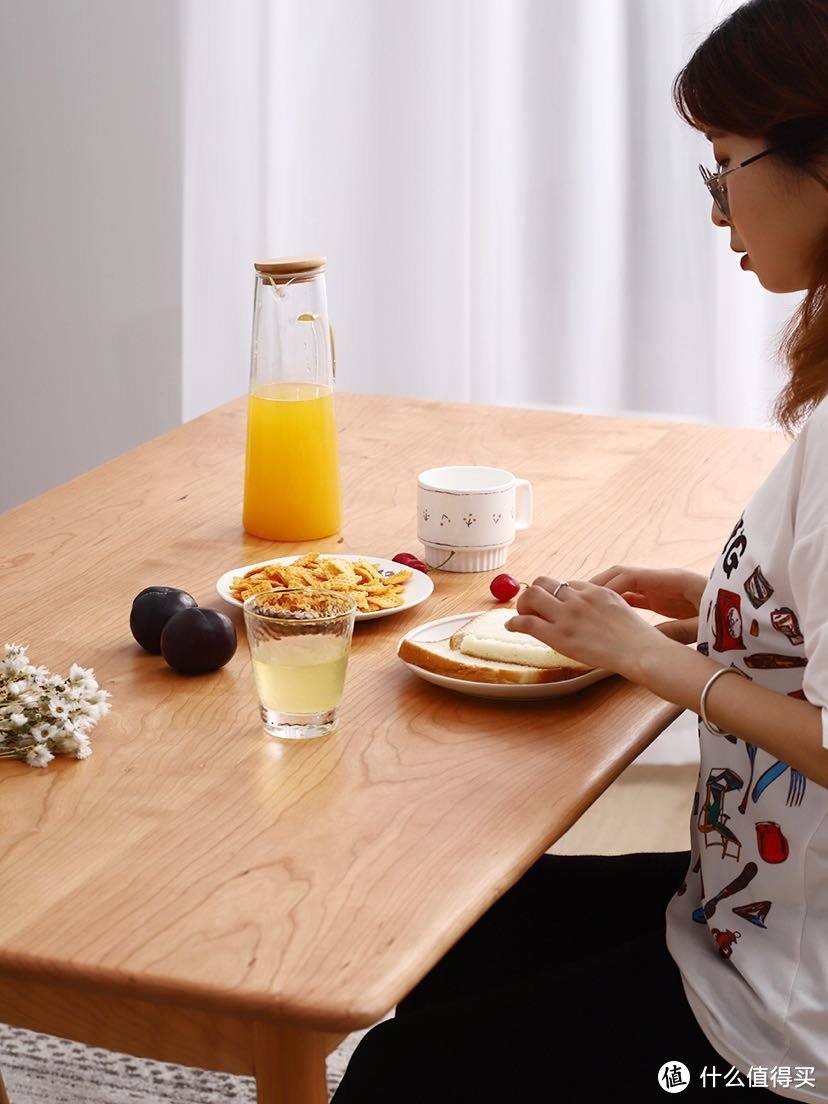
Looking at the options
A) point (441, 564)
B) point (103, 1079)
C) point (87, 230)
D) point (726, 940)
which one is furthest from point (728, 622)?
point (87, 230)

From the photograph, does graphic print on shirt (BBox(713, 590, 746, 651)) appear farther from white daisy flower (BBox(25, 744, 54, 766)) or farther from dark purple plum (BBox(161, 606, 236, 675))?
white daisy flower (BBox(25, 744, 54, 766))

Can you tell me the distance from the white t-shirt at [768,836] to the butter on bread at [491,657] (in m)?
0.13

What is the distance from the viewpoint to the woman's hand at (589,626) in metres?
1.13

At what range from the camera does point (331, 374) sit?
1614mm

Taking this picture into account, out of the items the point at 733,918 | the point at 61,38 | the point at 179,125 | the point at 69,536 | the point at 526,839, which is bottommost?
the point at 733,918

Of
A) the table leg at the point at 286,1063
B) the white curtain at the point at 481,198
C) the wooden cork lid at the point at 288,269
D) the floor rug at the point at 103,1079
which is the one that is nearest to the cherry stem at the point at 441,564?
the wooden cork lid at the point at 288,269

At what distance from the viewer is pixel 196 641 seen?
4.04 feet

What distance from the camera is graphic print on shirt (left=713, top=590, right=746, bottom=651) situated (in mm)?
1116

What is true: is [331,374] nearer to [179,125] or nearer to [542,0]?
[542,0]

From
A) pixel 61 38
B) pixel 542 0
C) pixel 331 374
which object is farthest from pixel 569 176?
pixel 331 374

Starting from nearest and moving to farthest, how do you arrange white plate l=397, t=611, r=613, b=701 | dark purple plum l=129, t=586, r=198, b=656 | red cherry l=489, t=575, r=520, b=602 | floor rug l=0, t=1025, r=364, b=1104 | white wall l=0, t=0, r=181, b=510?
white plate l=397, t=611, r=613, b=701, dark purple plum l=129, t=586, r=198, b=656, red cherry l=489, t=575, r=520, b=602, floor rug l=0, t=1025, r=364, b=1104, white wall l=0, t=0, r=181, b=510

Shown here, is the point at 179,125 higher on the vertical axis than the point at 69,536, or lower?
higher

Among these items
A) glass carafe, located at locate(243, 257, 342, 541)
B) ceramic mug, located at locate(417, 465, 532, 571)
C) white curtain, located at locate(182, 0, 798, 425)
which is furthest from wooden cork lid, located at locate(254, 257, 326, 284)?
white curtain, located at locate(182, 0, 798, 425)

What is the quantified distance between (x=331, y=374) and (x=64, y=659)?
1.62 feet
